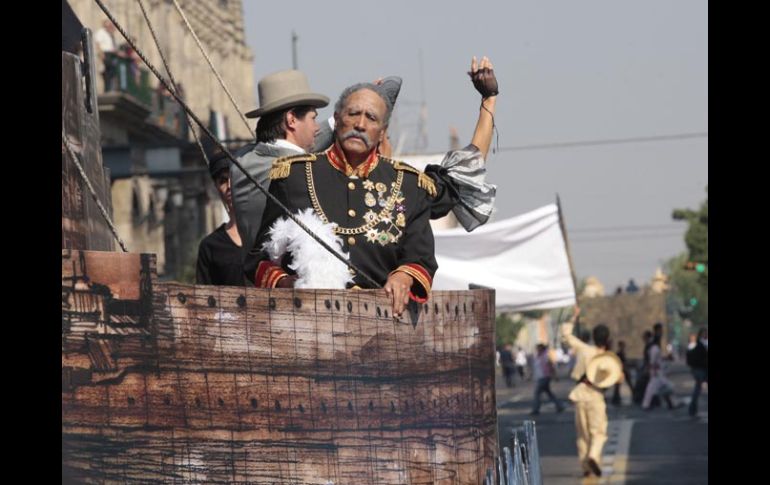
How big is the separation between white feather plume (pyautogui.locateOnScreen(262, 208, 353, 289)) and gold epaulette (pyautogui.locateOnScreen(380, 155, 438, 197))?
293mm

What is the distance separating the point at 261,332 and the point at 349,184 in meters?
1.05

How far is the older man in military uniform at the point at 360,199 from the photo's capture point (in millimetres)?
4848

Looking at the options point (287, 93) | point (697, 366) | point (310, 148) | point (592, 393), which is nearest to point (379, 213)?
point (287, 93)

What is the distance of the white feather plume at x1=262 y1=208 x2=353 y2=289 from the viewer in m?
4.70

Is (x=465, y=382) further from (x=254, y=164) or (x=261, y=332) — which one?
(x=254, y=164)

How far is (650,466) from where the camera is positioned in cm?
1880

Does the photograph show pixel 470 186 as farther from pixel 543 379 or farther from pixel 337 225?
pixel 543 379

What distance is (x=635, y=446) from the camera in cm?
2256

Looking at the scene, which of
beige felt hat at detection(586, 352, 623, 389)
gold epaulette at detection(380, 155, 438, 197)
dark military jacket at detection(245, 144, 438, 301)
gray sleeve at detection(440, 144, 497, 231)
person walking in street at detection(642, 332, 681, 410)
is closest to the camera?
dark military jacket at detection(245, 144, 438, 301)

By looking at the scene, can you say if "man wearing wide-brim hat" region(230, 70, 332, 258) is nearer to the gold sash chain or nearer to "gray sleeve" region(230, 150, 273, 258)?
"gray sleeve" region(230, 150, 273, 258)

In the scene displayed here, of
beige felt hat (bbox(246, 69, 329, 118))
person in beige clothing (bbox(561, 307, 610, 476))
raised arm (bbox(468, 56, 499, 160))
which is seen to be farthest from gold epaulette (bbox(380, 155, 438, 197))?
person in beige clothing (bbox(561, 307, 610, 476))

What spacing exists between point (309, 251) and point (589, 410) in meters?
14.4
